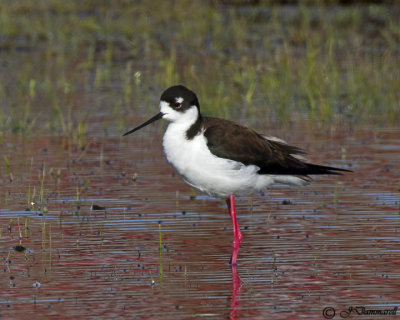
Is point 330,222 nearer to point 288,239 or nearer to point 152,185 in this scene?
point 288,239

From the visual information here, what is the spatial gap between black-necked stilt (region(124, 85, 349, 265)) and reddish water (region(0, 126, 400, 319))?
46cm

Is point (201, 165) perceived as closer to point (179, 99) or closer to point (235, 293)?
point (179, 99)

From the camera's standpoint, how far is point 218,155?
8.51m

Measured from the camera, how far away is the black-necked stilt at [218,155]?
8469 mm

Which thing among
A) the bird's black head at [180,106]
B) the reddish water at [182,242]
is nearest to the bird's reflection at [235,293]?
the reddish water at [182,242]

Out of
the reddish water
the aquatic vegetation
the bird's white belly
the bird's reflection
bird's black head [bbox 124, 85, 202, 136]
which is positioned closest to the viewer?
the bird's reflection

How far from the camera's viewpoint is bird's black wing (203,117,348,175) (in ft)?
28.1

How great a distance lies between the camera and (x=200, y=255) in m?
8.36

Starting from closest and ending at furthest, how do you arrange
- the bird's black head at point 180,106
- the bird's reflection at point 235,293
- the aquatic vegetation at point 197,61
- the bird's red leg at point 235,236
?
the bird's reflection at point 235,293 → the bird's red leg at point 235,236 → the bird's black head at point 180,106 → the aquatic vegetation at point 197,61

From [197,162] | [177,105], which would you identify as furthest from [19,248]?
[177,105]

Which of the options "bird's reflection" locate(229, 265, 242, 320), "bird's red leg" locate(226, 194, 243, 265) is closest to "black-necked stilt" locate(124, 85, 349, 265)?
"bird's red leg" locate(226, 194, 243, 265)

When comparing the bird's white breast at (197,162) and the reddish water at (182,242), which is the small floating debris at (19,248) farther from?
the bird's white breast at (197,162)

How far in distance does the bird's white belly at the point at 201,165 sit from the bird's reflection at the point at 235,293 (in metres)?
0.86

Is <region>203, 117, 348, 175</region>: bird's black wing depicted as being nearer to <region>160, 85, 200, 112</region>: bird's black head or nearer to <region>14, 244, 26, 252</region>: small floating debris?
<region>160, 85, 200, 112</region>: bird's black head
